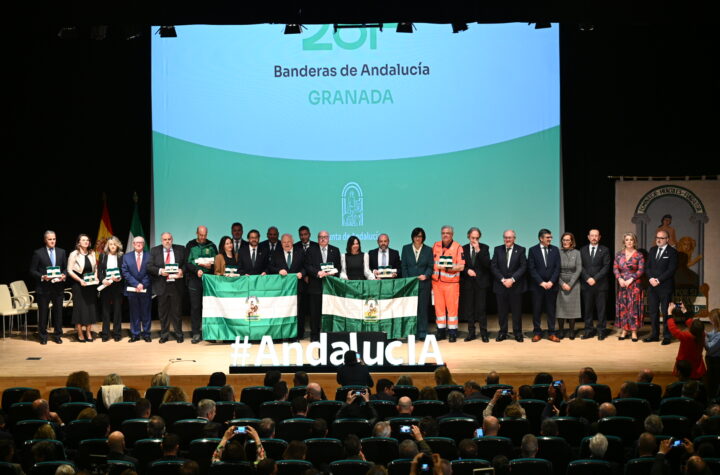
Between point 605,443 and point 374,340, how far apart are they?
13.6 ft

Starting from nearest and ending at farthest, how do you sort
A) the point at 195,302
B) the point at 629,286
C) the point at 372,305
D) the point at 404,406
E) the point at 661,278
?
the point at 404,406 < the point at 372,305 < the point at 661,278 < the point at 629,286 < the point at 195,302

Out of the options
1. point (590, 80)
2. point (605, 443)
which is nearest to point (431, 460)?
point (605, 443)

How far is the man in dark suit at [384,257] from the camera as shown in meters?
13.0

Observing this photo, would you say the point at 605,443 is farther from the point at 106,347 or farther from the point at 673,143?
the point at 673,143

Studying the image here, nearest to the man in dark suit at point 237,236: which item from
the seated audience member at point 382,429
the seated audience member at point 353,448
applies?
the seated audience member at point 382,429

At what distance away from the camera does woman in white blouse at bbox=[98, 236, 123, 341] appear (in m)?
13.1

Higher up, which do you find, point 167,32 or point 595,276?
point 167,32

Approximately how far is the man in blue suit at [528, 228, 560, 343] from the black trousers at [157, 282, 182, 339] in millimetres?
4754

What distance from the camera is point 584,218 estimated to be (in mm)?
14836

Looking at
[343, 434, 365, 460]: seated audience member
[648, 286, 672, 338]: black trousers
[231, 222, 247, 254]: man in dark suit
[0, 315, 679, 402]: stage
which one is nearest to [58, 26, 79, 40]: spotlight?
[231, 222, 247, 254]: man in dark suit

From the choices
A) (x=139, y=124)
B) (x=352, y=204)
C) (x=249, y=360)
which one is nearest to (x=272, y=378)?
(x=249, y=360)

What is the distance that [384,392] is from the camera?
28.7 feet

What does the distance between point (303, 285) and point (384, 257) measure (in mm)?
1156

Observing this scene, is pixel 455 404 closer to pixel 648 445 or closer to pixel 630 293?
pixel 648 445
